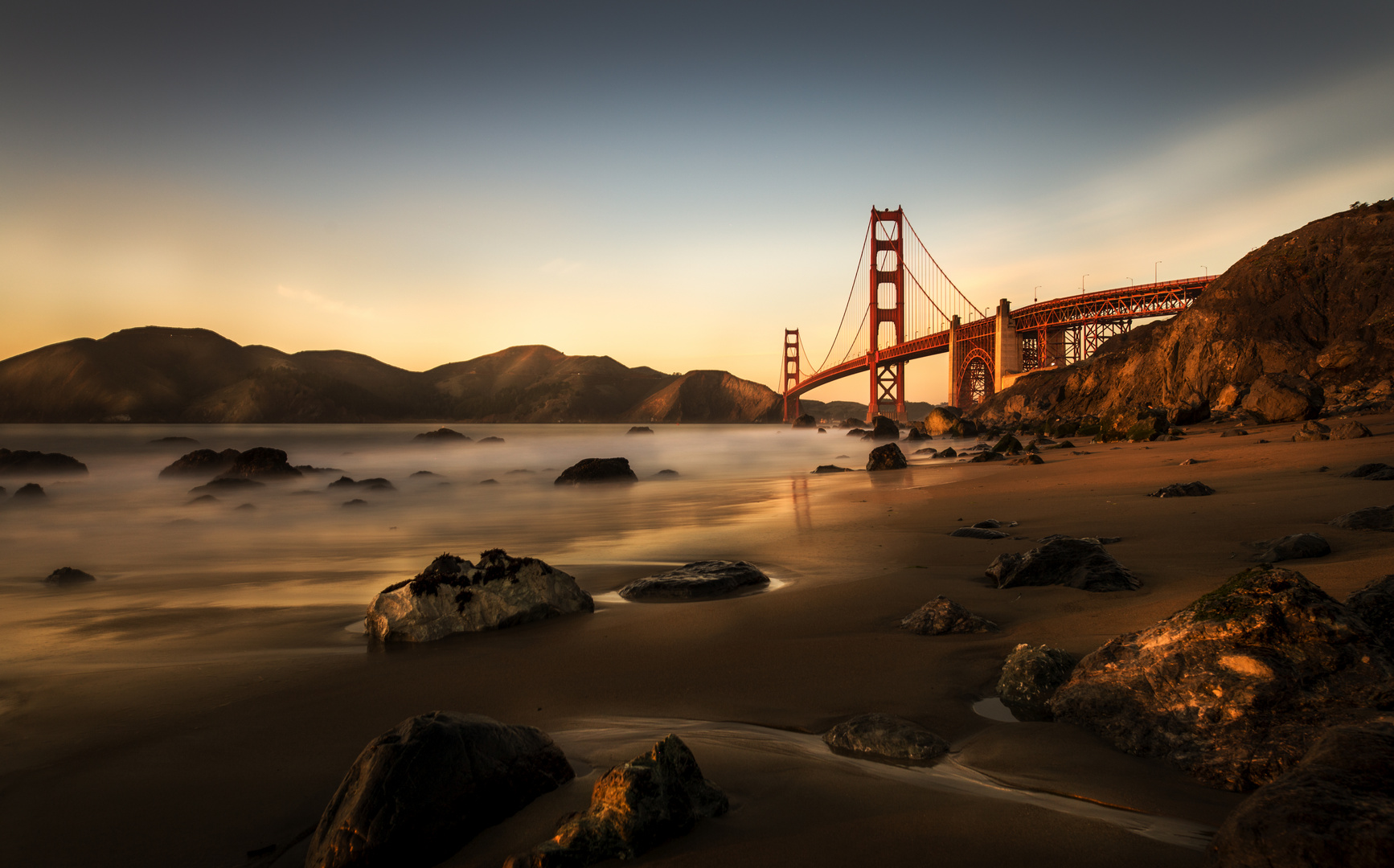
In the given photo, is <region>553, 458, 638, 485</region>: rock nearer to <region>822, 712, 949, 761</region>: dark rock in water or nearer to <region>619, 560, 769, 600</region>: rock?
<region>619, 560, 769, 600</region>: rock

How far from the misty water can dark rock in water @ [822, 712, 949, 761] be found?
2.70m

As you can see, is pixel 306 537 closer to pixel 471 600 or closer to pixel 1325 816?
pixel 471 600

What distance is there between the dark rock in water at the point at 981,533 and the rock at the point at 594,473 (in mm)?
8998

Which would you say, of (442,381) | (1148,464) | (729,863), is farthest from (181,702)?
(442,381)

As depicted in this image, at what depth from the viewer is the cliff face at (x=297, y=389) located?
10256cm

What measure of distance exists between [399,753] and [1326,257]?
111 feet

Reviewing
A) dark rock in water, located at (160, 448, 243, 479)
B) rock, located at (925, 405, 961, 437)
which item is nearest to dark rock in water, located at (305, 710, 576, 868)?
dark rock in water, located at (160, 448, 243, 479)

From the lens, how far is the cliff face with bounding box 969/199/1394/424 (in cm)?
2158

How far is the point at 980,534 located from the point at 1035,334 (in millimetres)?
52849

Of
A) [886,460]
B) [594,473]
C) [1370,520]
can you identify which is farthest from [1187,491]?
[594,473]

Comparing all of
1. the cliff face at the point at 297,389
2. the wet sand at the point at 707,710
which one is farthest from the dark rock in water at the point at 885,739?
the cliff face at the point at 297,389

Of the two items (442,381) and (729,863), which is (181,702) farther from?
(442,381)

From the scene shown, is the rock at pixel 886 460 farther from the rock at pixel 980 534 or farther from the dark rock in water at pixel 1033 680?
the dark rock in water at pixel 1033 680

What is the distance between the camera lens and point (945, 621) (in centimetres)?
318
